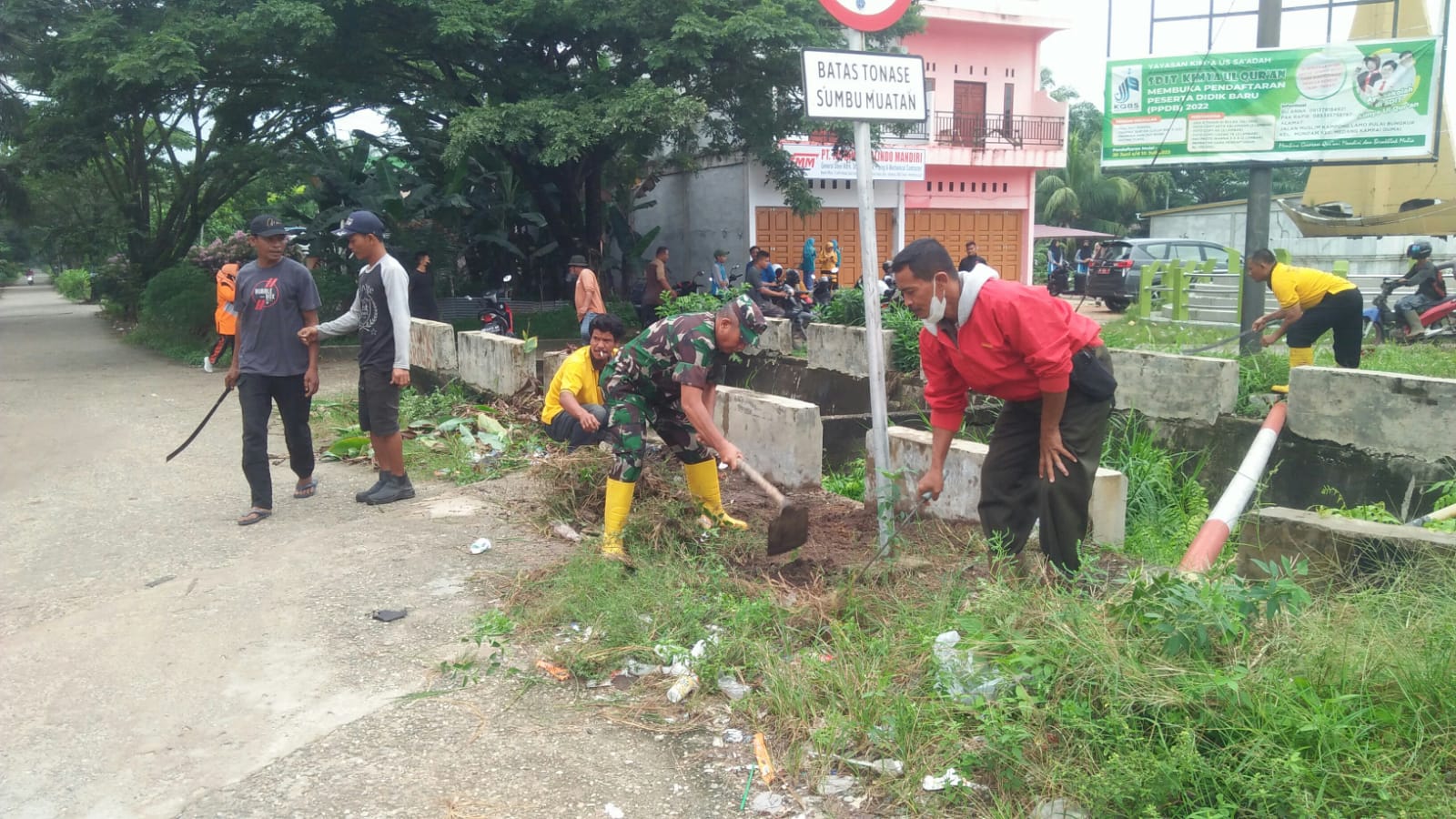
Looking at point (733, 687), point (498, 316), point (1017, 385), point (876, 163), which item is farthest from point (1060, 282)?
point (733, 687)

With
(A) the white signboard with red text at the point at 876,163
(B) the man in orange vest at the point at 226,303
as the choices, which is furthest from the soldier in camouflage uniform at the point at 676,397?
(A) the white signboard with red text at the point at 876,163

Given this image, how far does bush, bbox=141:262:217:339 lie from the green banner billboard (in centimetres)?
1411

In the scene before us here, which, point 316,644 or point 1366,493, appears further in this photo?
point 1366,493

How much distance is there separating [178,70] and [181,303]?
526cm

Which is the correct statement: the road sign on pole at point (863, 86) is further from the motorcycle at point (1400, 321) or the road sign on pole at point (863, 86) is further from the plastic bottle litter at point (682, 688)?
the motorcycle at point (1400, 321)

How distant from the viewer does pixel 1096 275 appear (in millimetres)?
22797

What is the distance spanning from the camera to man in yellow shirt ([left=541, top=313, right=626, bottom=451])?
21.4 ft

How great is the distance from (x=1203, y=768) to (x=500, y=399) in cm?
712

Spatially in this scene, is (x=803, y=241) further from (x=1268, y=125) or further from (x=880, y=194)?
(x=1268, y=125)

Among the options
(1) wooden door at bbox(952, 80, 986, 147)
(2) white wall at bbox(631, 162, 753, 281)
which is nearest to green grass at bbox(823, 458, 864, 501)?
(2) white wall at bbox(631, 162, 753, 281)

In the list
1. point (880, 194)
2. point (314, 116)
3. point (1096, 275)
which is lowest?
point (1096, 275)

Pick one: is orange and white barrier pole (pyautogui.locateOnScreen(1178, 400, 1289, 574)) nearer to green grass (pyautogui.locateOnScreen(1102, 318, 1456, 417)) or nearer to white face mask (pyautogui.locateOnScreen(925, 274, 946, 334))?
white face mask (pyautogui.locateOnScreen(925, 274, 946, 334))

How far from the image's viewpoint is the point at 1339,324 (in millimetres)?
8719

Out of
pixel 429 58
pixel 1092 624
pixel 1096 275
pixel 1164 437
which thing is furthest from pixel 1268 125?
pixel 1092 624
